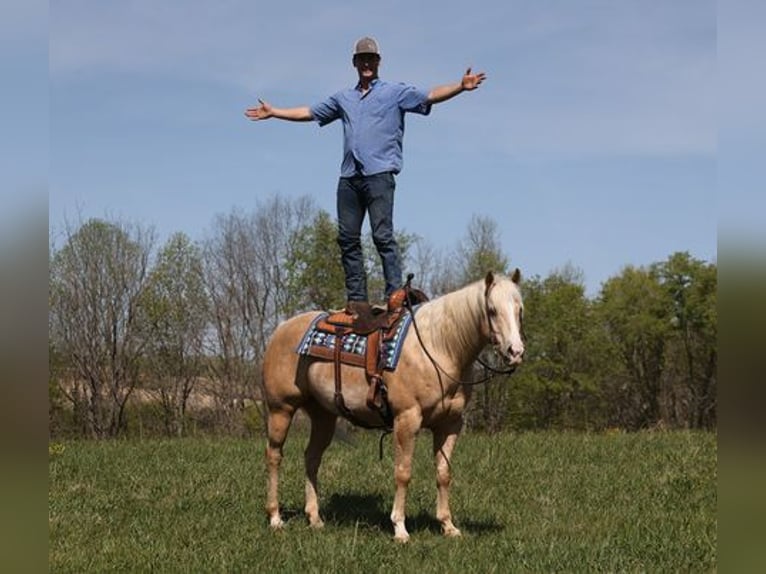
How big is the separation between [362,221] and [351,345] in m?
1.38

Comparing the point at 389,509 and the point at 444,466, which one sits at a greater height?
the point at 444,466

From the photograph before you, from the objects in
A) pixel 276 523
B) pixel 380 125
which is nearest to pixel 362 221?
pixel 380 125

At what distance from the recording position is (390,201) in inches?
321

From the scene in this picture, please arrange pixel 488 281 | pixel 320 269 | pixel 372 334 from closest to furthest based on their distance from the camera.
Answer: pixel 488 281 → pixel 372 334 → pixel 320 269

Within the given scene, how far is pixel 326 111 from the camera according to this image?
8.54m

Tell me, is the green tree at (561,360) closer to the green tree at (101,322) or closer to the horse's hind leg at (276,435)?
the green tree at (101,322)

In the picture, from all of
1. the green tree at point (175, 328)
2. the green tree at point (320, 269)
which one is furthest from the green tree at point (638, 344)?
the green tree at point (175, 328)

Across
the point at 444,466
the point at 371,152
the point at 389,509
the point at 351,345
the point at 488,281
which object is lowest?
the point at 389,509

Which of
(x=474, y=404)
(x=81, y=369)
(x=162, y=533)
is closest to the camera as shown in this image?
(x=162, y=533)

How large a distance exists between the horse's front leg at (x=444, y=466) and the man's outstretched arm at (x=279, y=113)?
366 centimetres

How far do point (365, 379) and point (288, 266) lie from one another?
3929cm

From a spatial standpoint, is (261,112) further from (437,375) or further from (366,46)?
(437,375)
